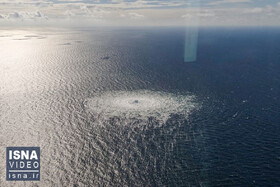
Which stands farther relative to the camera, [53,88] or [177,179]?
[53,88]

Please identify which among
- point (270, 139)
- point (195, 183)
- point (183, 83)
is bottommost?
point (195, 183)

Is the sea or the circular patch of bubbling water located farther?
the circular patch of bubbling water

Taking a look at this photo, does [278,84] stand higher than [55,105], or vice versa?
[278,84]

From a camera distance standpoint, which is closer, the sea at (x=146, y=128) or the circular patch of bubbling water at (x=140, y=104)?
the sea at (x=146, y=128)

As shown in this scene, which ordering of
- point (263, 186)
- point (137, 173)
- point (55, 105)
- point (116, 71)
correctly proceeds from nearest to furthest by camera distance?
point (263, 186)
point (137, 173)
point (55, 105)
point (116, 71)

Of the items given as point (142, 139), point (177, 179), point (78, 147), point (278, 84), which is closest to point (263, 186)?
point (177, 179)

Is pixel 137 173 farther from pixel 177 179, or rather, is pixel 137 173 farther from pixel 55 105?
pixel 55 105

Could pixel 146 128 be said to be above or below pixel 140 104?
below

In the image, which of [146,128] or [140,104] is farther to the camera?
[140,104]
